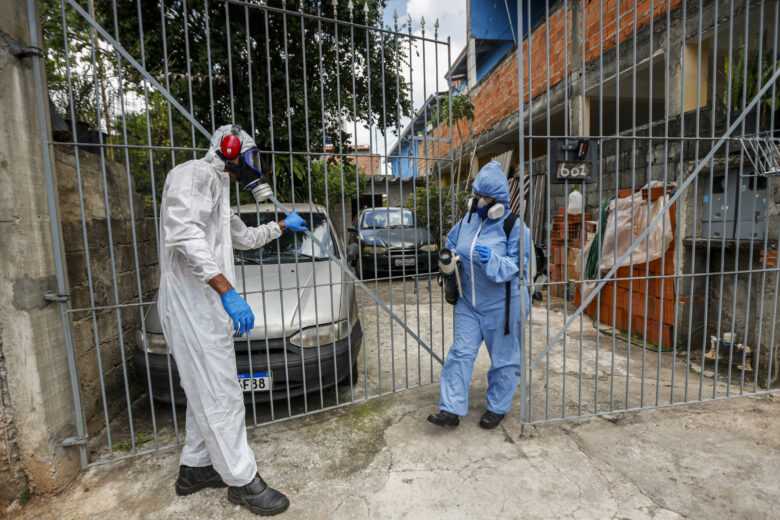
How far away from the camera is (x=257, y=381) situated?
2838 mm

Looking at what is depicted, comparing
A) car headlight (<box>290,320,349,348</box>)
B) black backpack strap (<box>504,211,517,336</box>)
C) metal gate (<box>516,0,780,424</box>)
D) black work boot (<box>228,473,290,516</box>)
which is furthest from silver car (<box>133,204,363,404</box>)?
metal gate (<box>516,0,780,424</box>)

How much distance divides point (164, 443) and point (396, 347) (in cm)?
249

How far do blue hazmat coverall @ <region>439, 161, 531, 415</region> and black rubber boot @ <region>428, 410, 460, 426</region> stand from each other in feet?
0.25

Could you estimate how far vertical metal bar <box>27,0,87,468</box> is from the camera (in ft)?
7.37

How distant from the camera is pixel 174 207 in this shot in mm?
2029

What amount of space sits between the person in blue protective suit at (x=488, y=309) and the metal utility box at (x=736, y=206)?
72.0 inches

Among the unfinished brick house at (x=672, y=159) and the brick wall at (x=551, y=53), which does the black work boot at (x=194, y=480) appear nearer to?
the unfinished brick house at (x=672, y=159)

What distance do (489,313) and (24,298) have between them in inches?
101

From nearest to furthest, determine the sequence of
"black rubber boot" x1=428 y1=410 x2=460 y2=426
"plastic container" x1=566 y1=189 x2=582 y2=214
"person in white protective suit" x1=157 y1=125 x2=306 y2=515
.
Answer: "person in white protective suit" x1=157 y1=125 x2=306 y2=515 → "black rubber boot" x1=428 y1=410 x2=460 y2=426 → "plastic container" x1=566 y1=189 x2=582 y2=214

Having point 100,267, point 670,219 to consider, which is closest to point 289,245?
point 100,267

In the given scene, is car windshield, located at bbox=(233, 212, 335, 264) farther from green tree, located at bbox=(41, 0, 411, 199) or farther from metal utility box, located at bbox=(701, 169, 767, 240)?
metal utility box, located at bbox=(701, 169, 767, 240)

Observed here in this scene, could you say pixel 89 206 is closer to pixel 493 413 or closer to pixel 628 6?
pixel 493 413

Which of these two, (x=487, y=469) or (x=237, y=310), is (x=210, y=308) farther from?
(x=487, y=469)

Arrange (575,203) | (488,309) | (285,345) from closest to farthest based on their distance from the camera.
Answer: (285,345) → (488,309) → (575,203)
